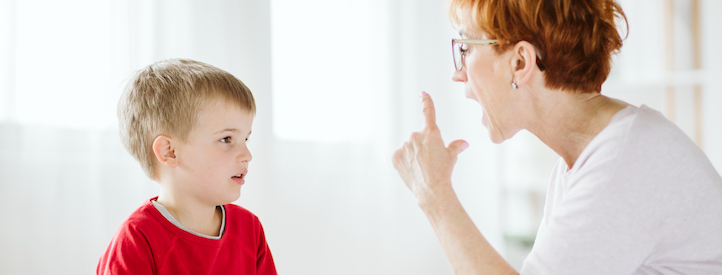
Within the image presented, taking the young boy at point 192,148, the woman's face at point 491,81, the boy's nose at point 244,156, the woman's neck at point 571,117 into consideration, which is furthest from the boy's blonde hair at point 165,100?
the woman's neck at point 571,117

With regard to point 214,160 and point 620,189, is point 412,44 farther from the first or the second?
point 620,189

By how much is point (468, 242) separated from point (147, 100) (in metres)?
0.76

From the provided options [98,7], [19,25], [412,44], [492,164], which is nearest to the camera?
[19,25]

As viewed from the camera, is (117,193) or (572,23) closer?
(572,23)

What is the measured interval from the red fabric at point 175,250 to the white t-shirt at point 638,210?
26.1 inches

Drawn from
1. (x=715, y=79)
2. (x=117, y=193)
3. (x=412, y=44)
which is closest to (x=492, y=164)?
(x=412, y=44)

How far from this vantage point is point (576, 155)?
3.85 ft

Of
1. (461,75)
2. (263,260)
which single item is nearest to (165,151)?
(263,260)

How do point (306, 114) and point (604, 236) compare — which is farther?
point (306, 114)

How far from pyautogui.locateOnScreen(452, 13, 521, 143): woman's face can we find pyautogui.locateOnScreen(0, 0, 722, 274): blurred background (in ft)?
3.67

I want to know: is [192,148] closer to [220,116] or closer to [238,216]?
[220,116]

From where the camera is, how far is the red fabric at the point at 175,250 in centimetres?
111

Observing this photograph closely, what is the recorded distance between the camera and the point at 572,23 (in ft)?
3.57

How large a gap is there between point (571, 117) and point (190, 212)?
0.86 m
